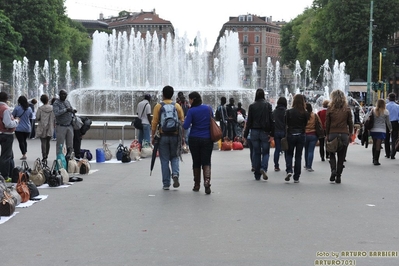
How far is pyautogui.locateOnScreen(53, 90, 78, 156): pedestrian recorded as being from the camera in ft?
56.2

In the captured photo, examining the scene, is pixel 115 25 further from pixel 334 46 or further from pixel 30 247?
pixel 30 247

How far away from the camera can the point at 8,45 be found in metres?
68.3

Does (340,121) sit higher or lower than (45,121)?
higher

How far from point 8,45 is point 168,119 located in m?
58.0

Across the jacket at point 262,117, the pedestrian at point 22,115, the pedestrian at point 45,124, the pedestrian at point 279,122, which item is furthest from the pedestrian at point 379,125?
the pedestrian at point 22,115

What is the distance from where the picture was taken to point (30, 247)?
26.9ft

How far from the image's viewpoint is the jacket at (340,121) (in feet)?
47.2

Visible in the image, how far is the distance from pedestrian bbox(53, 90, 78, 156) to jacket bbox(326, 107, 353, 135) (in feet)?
18.5

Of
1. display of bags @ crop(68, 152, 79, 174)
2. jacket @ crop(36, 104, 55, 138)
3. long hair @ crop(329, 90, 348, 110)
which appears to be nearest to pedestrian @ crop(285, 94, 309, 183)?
long hair @ crop(329, 90, 348, 110)

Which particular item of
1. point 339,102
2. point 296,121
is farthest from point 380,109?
point 296,121

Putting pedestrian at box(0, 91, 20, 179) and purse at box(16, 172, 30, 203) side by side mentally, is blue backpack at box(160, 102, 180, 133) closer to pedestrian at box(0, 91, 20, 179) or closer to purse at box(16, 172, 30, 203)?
purse at box(16, 172, 30, 203)

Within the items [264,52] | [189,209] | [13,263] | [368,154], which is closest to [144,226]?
[189,209]

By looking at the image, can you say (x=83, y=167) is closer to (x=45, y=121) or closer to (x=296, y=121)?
(x=45, y=121)

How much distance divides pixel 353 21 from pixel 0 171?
6276cm
